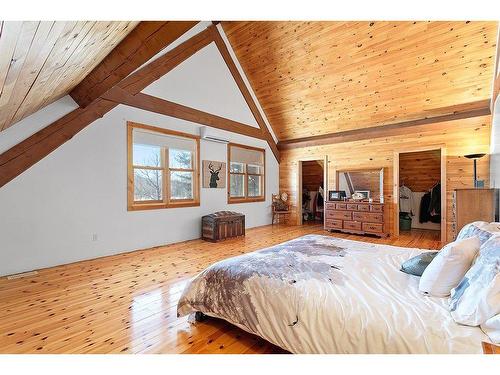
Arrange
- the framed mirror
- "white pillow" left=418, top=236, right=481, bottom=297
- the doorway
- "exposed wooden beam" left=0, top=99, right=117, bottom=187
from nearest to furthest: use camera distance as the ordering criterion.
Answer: "white pillow" left=418, top=236, right=481, bottom=297 < "exposed wooden beam" left=0, top=99, right=117, bottom=187 < the framed mirror < the doorway

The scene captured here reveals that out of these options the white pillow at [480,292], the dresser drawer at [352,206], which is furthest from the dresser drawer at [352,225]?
the white pillow at [480,292]

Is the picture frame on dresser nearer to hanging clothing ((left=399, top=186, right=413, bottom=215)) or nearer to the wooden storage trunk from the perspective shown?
hanging clothing ((left=399, top=186, right=413, bottom=215))

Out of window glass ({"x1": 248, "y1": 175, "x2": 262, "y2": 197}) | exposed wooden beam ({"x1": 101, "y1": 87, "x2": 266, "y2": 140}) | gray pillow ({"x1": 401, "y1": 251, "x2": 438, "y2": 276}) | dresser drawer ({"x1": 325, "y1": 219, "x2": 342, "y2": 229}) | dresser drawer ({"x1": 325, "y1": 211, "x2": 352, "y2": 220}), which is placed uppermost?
exposed wooden beam ({"x1": 101, "y1": 87, "x2": 266, "y2": 140})

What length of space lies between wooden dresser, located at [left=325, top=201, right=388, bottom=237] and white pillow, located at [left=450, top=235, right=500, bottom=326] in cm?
422

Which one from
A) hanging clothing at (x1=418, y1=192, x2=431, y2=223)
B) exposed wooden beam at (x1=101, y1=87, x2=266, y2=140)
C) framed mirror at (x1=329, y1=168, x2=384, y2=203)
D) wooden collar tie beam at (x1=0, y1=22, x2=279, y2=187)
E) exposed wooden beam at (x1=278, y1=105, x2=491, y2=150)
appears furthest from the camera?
hanging clothing at (x1=418, y1=192, x2=431, y2=223)

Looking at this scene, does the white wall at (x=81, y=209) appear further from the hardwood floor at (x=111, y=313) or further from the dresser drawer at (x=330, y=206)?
the dresser drawer at (x=330, y=206)

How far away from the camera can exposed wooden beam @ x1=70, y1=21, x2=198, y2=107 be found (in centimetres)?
210

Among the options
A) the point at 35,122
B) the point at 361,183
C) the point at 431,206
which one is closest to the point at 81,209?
the point at 35,122

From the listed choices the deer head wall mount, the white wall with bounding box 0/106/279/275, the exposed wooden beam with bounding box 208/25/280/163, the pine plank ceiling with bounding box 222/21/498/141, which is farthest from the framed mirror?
the white wall with bounding box 0/106/279/275

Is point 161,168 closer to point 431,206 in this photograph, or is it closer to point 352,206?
point 352,206

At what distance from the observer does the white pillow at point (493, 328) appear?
109 cm

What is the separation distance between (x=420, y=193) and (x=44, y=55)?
7.72 meters

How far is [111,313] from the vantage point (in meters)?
2.20
